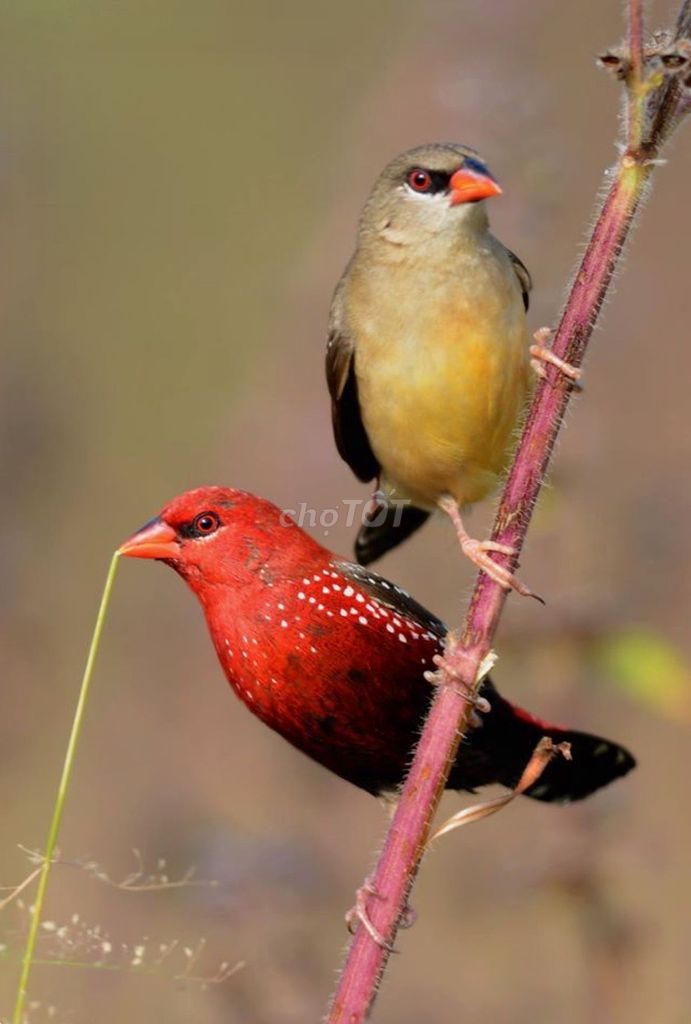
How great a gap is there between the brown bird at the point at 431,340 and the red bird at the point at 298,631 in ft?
1.88

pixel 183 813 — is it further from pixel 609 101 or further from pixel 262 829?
pixel 609 101

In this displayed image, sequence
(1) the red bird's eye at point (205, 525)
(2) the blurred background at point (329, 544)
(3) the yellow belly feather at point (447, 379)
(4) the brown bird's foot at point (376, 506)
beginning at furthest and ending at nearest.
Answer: (4) the brown bird's foot at point (376, 506)
(2) the blurred background at point (329, 544)
(3) the yellow belly feather at point (447, 379)
(1) the red bird's eye at point (205, 525)

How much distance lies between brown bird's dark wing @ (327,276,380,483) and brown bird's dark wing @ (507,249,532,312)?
47 centimetres

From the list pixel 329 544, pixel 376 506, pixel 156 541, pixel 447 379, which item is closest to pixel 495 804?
pixel 156 541

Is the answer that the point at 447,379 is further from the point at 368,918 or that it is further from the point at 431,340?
the point at 368,918

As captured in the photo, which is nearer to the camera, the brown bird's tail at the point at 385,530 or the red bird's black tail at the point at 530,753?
the red bird's black tail at the point at 530,753

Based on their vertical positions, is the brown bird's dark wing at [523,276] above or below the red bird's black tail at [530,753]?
above

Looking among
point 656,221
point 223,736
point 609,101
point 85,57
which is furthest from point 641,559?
point 85,57

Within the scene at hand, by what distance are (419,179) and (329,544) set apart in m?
1.40

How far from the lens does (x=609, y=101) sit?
22.2 feet

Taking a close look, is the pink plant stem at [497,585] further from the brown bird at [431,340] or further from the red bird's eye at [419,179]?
the red bird's eye at [419,179]

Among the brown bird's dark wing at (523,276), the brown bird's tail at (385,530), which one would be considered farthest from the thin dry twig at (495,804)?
the brown bird's dark wing at (523,276)

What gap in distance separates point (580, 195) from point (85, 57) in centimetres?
272

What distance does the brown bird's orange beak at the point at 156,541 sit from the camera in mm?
2881
